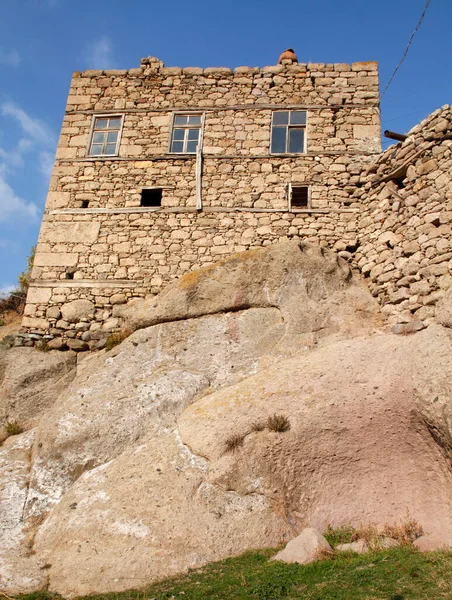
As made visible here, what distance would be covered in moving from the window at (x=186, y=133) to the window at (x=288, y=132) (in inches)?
76.1

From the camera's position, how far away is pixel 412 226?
10.9 m

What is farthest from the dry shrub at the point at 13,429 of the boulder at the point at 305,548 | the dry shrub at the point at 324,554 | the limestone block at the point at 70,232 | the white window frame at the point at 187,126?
the white window frame at the point at 187,126

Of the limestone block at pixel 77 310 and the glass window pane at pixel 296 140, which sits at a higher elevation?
the glass window pane at pixel 296 140

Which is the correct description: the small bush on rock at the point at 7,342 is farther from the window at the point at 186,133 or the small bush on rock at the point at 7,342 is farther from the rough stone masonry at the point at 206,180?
the window at the point at 186,133

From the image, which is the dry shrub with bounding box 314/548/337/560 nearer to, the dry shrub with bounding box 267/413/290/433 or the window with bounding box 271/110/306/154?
the dry shrub with bounding box 267/413/290/433

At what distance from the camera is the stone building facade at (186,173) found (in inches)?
501

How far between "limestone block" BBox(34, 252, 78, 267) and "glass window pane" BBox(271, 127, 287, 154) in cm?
552

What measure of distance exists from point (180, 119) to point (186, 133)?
0.48 meters

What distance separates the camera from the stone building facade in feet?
41.7

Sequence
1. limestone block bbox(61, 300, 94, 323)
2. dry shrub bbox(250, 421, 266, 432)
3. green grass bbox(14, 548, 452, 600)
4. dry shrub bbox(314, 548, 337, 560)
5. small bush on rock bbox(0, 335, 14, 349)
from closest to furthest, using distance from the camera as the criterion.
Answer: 1. green grass bbox(14, 548, 452, 600)
2. dry shrub bbox(314, 548, 337, 560)
3. dry shrub bbox(250, 421, 266, 432)
4. small bush on rock bbox(0, 335, 14, 349)
5. limestone block bbox(61, 300, 94, 323)

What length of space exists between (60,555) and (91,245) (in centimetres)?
741

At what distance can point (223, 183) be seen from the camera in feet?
43.9

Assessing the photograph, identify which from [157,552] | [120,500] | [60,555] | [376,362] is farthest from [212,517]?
[376,362]

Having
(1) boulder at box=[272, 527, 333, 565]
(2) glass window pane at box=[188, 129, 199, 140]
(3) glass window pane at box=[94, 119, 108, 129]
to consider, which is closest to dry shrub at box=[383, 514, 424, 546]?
(1) boulder at box=[272, 527, 333, 565]
